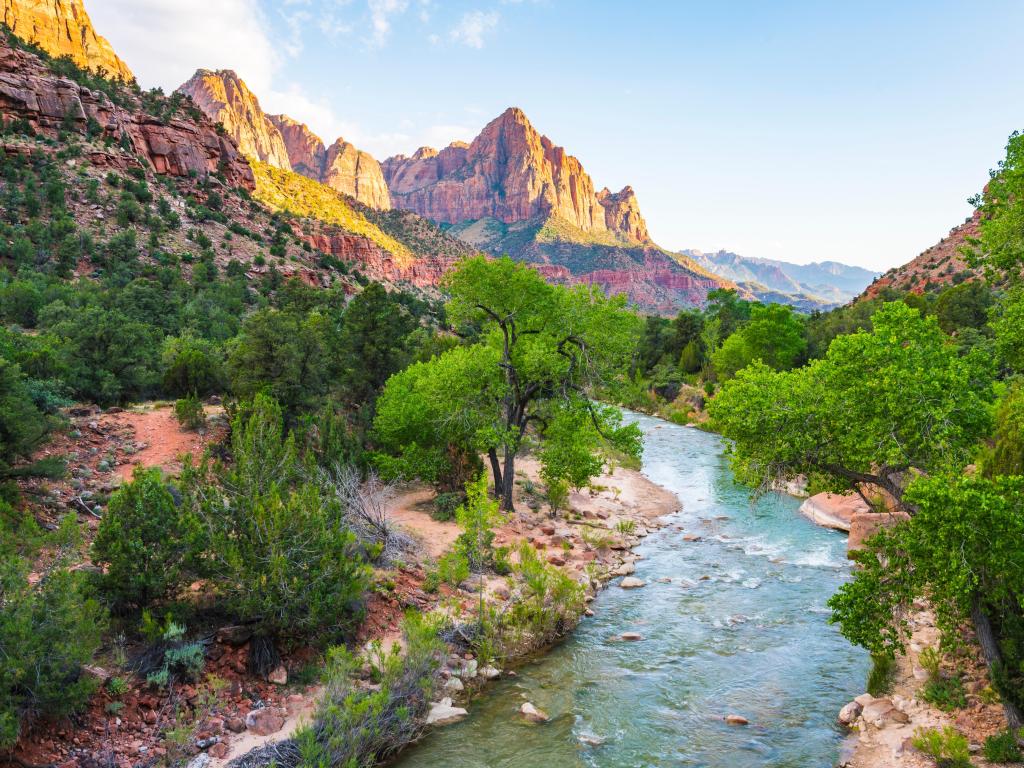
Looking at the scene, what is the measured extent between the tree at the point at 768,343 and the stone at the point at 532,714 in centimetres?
4056

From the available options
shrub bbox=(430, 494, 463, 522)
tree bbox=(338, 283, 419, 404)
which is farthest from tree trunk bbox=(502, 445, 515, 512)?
tree bbox=(338, 283, 419, 404)

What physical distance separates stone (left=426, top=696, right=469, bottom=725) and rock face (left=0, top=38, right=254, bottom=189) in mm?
63973

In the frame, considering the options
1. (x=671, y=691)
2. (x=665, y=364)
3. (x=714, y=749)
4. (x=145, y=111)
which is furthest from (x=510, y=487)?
(x=145, y=111)

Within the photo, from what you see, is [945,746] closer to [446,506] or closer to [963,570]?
[963,570]

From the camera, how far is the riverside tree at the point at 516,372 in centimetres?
1758

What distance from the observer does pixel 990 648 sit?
753 cm

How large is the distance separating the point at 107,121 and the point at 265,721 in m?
72.0

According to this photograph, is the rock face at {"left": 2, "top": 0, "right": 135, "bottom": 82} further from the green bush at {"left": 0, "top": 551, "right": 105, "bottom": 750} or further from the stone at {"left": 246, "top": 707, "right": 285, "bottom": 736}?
the stone at {"left": 246, "top": 707, "right": 285, "bottom": 736}

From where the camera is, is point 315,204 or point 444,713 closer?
point 444,713

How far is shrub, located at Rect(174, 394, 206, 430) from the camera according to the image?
17.1m

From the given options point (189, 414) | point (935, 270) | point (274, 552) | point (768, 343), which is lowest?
point (274, 552)

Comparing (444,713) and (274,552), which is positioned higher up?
(274,552)

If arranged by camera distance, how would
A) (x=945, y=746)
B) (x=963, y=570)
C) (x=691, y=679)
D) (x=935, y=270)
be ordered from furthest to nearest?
(x=935, y=270)
(x=691, y=679)
(x=945, y=746)
(x=963, y=570)

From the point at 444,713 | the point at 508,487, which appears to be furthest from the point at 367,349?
the point at 444,713
